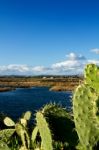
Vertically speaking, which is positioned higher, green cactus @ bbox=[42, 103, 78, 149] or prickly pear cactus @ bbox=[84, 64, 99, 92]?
prickly pear cactus @ bbox=[84, 64, 99, 92]

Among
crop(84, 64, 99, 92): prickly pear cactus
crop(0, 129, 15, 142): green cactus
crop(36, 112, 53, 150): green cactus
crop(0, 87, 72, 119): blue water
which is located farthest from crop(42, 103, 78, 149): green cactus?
crop(0, 87, 72, 119): blue water

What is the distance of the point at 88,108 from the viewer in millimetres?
3912

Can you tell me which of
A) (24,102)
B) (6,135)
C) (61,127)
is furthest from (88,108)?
(24,102)

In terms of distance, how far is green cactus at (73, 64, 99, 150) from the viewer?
3816mm

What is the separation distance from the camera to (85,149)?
4.21m

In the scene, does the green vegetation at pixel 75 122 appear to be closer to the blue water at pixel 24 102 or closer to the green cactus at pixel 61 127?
the green cactus at pixel 61 127

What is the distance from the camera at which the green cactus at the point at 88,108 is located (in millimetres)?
3816

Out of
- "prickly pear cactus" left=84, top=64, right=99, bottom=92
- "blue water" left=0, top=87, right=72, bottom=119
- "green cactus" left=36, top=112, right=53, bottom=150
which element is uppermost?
"prickly pear cactus" left=84, top=64, right=99, bottom=92

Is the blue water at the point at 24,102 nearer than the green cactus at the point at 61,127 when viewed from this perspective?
No

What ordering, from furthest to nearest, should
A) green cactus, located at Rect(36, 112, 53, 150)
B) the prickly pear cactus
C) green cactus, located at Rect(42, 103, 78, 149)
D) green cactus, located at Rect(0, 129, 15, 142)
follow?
green cactus, located at Rect(0, 129, 15, 142), green cactus, located at Rect(42, 103, 78, 149), green cactus, located at Rect(36, 112, 53, 150), the prickly pear cactus

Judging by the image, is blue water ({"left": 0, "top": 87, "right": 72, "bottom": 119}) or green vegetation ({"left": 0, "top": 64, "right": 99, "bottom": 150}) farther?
blue water ({"left": 0, "top": 87, "right": 72, "bottom": 119})

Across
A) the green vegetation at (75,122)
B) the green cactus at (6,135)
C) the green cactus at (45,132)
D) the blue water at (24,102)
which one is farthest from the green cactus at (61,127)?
the blue water at (24,102)

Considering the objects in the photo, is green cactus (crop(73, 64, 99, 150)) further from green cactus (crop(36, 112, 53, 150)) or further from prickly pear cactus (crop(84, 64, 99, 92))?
green cactus (crop(36, 112, 53, 150))

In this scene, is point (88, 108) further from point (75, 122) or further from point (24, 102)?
point (24, 102)
